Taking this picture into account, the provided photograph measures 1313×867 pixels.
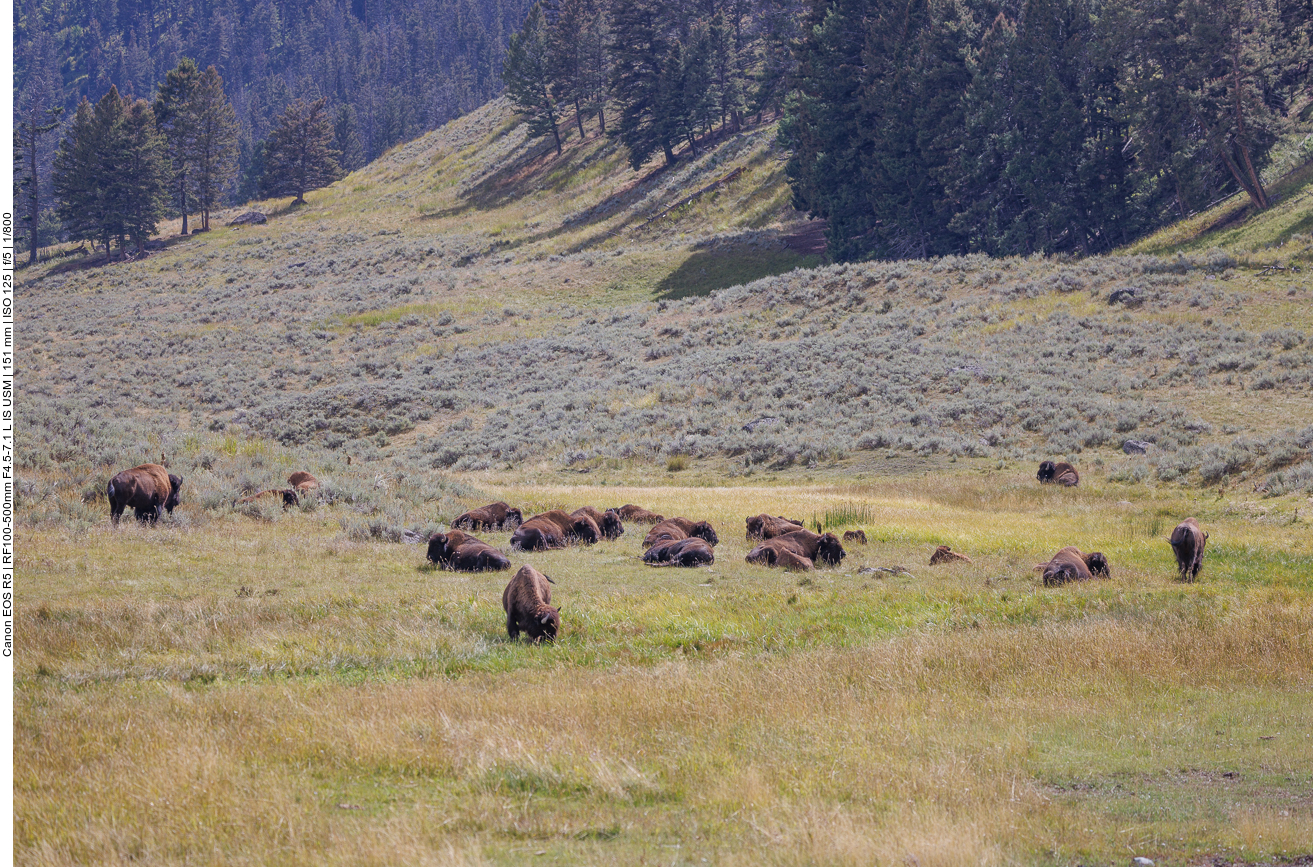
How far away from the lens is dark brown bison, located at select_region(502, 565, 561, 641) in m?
11.4

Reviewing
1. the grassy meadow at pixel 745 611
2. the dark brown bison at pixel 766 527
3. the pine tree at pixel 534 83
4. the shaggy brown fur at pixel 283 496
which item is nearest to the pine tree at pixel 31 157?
the grassy meadow at pixel 745 611

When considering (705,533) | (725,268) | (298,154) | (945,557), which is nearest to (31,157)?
(298,154)

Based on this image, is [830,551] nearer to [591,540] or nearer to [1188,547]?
[591,540]

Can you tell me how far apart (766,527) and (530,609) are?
8058 millimetres

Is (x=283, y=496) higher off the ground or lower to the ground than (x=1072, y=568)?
lower

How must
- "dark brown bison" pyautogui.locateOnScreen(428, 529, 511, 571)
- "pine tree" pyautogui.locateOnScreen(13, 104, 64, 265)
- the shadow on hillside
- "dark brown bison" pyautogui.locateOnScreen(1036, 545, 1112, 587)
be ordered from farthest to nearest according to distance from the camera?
1. "pine tree" pyautogui.locateOnScreen(13, 104, 64, 265)
2. the shadow on hillside
3. "dark brown bison" pyautogui.locateOnScreen(428, 529, 511, 571)
4. "dark brown bison" pyautogui.locateOnScreen(1036, 545, 1112, 587)

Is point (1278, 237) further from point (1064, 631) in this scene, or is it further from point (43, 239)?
point (43, 239)

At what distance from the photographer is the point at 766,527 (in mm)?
18750

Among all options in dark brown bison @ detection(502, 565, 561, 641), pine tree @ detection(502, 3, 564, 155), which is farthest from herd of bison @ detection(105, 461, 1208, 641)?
pine tree @ detection(502, 3, 564, 155)

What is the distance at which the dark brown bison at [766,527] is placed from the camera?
1850cm

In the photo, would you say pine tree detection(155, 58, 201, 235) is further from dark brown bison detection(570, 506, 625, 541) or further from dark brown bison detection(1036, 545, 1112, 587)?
dark brown bison detection(1036, 545, 1112, 587)

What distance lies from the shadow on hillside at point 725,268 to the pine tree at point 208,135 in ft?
222

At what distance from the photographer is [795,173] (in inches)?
2672

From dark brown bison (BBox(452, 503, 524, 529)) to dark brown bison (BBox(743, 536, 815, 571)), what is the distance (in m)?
5.40
